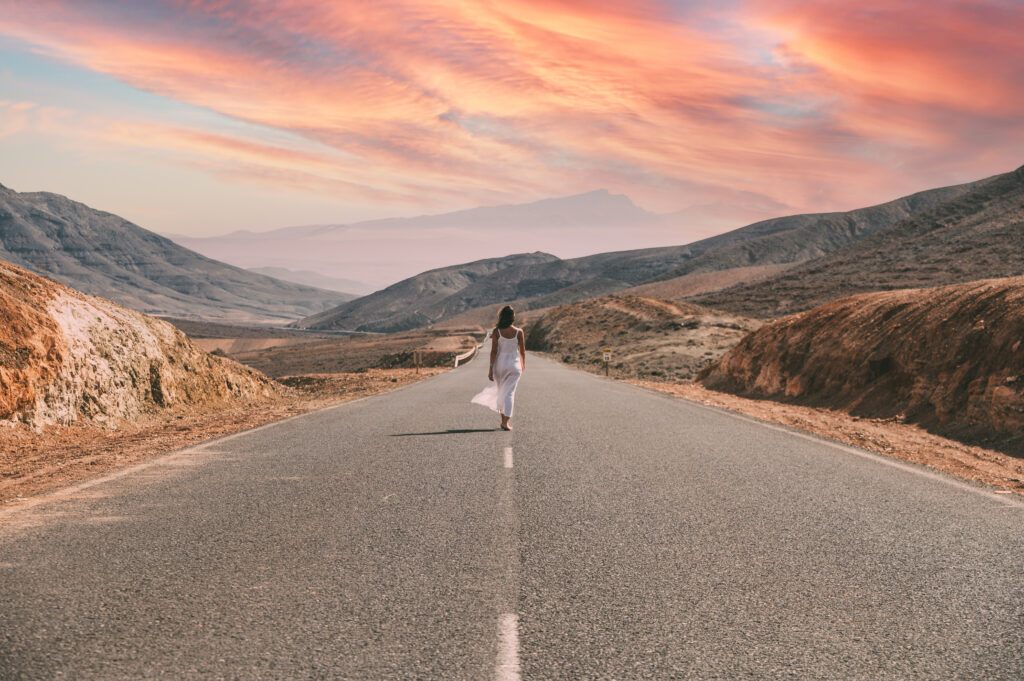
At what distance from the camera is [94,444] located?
11.6 meters

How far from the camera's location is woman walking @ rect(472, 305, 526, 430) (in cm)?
1241

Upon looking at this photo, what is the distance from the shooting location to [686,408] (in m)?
16.5

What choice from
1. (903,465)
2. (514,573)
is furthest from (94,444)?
(903,465)

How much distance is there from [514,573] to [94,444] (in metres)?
9.49

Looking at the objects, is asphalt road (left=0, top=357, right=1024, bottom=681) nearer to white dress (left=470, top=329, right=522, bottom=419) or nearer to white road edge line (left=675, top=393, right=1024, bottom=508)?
white road edge line (left=675, top=393, right=1024, bottom=508)

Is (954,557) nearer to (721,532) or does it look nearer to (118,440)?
(721,532)

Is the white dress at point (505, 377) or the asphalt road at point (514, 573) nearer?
the asphalt road at point (514, 573)

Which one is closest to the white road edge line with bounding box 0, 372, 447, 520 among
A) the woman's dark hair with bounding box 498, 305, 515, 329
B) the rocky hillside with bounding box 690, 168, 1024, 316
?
the woman's dark hair with bounding box 498, 305, 515, 329

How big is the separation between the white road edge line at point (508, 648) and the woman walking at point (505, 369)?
8115mm

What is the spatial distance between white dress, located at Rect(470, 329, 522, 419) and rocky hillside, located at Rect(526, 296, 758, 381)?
21852mm

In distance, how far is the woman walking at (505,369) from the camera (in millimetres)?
12414

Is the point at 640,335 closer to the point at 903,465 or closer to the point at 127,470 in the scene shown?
the point at 903,465

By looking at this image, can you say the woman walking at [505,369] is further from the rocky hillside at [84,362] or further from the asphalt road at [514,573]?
the rocky hillside at [84,362]

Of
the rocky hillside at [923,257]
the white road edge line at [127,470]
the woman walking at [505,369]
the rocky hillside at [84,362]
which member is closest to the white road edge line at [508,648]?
→ the white road edge line at [127,470]
